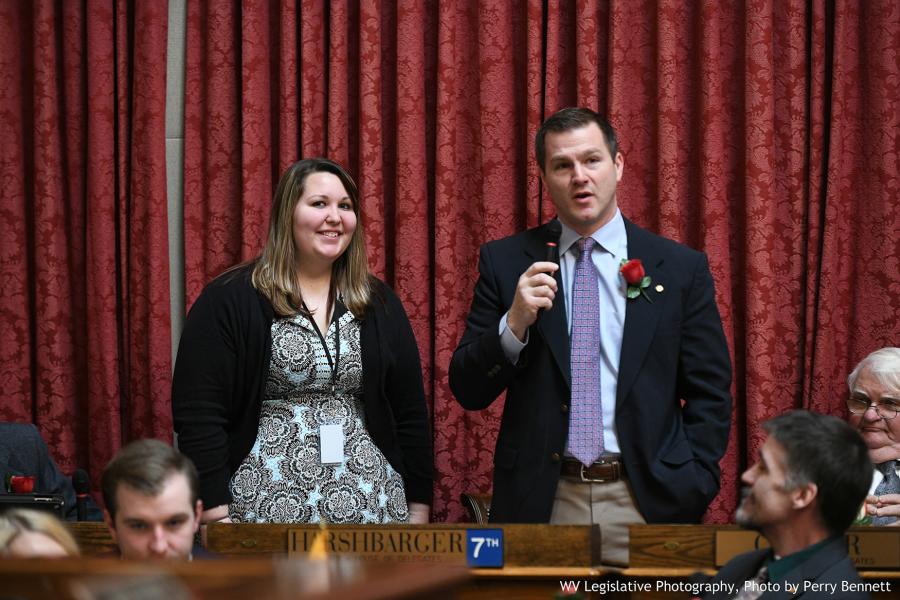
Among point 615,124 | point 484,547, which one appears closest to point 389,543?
point 484,547

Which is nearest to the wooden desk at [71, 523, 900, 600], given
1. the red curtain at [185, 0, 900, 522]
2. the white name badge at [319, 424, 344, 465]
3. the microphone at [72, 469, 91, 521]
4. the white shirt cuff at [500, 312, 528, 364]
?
the white shirt cuff at [500, 312, 528, 364]

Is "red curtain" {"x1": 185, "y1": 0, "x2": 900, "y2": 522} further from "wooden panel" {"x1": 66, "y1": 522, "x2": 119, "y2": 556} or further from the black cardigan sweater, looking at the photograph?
"wooden panel" {"x1": 66, "y1": 522, "x2": 119, "y2": 556}

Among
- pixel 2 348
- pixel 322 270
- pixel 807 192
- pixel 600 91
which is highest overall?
pixel 600 91

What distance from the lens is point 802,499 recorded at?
2309 millimetres

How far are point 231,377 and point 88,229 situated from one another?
1.49 meters

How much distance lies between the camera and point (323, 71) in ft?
14.5

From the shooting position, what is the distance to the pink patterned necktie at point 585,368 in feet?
9.81

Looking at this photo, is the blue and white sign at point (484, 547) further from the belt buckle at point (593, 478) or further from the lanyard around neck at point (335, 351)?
the lanyard around neck at point (335, 351)

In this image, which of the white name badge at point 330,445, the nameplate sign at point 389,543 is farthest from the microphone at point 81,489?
the nameplate sign at point 389,543

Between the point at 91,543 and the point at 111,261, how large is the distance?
1874 mm

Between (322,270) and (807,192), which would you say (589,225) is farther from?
(807,192)

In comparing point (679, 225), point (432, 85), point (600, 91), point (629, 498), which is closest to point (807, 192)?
point (679, 225)

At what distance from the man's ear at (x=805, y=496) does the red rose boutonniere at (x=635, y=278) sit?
844 mm

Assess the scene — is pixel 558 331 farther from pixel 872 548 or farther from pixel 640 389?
pixel 872 548
